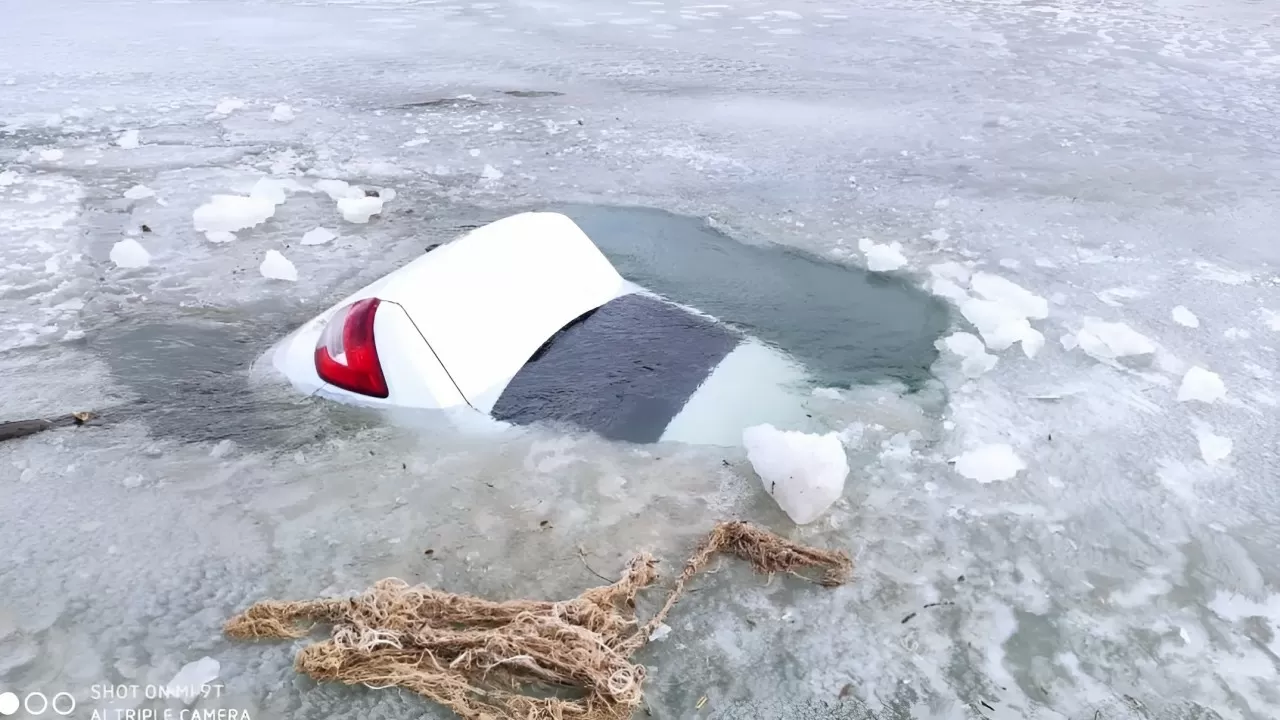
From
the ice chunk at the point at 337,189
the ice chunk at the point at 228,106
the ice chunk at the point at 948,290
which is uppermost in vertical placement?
the ice chunk at the point at 228,106

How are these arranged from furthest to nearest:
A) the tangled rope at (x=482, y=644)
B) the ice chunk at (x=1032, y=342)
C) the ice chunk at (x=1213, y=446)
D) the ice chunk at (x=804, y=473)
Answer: the ice chunk at (x=1032, y=342), the ice chunk at (x=1213, y=446), the ice chunk at (x=804, y=473), the tangled rope at (x=482, y=644)

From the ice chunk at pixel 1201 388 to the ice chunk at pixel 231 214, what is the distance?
516cm

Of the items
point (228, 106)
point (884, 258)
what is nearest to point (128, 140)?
point (228, 106)

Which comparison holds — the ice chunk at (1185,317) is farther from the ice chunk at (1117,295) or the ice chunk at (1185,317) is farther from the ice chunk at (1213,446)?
the ice chunk at (1213,446)


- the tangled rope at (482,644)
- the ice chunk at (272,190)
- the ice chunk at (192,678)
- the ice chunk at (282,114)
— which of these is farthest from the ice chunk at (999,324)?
the ice chunk at (282,114)

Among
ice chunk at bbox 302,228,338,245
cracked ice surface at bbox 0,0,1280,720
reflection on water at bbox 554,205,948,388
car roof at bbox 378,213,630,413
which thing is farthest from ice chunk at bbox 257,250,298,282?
reflection on water at bbox 554,205,948,388

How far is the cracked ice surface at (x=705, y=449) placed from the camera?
2.53 metres

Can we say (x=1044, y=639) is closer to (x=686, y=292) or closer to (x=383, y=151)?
(x=686, y=292)

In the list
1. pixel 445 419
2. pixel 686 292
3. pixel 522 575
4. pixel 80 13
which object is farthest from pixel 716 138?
pixel 80 13

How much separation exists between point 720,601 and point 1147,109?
7458 millimetres

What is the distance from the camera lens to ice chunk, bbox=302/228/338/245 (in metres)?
5.29

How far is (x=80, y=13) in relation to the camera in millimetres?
12633

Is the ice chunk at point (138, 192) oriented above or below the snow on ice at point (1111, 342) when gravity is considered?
above

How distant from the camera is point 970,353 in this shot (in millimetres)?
4039
